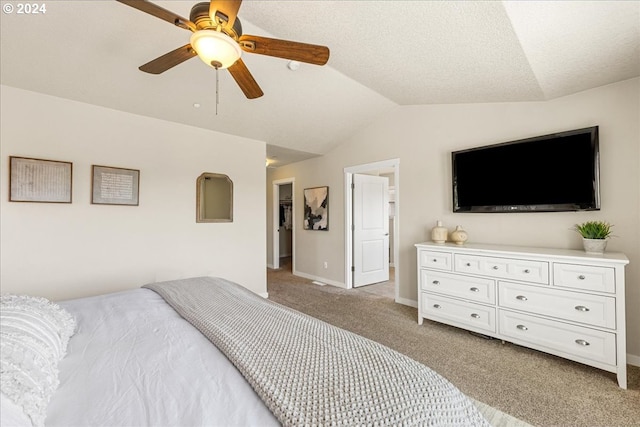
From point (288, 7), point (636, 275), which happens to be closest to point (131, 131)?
point (288, 7)

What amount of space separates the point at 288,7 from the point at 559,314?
3.14m

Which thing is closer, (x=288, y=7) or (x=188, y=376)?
(x=188, y=376)

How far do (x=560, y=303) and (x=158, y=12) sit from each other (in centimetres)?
333

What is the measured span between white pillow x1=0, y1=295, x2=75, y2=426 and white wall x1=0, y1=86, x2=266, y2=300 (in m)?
1.81

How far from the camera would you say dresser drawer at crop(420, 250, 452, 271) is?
2877mm

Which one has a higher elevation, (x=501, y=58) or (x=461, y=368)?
(x=501, y=58)

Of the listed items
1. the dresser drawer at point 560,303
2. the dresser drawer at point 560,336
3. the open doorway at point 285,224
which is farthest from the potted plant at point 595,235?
the open doorway at point 285,224

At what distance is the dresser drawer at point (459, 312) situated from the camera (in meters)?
2.60

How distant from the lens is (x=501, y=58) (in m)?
2.16

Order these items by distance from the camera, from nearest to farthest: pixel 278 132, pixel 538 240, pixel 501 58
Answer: pixel 501 58 → pixel 538 240 → pixel 278 132

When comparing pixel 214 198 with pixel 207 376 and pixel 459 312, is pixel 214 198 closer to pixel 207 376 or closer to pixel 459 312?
pixel 207 376

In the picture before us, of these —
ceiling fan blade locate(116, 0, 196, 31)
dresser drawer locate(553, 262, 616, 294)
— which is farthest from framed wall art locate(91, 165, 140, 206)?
dresser drawer locate(553, 262, 616, 294)

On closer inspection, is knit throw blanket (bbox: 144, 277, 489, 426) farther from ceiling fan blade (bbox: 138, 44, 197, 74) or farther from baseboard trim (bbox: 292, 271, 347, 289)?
baseboard trim (bbox: 292, 271, 347, 289)

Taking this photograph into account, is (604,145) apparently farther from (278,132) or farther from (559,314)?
(278,132)
